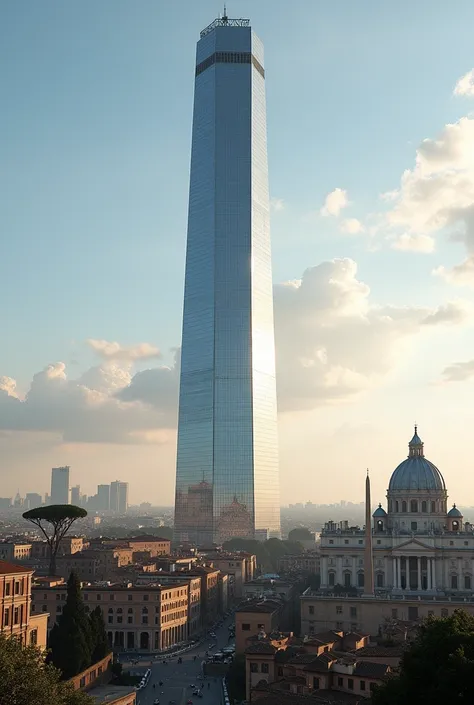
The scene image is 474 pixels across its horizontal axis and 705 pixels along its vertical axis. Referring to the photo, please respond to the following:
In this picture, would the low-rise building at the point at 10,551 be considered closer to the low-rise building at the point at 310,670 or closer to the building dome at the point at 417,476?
the building dome at the point at 417,476

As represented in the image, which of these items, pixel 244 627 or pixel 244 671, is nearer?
pixel 244 671

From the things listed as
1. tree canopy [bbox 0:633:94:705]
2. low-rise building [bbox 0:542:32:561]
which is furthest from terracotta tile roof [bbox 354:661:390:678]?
low-rise building [bbox 0:542:32:561]

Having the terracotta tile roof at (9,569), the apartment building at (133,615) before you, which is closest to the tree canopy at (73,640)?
the terracotta tile roof at (9,569)

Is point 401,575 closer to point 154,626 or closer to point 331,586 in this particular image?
point 331,586

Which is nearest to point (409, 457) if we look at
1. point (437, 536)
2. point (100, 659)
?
point (437, 536)

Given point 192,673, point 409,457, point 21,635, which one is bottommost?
→ point 192,673

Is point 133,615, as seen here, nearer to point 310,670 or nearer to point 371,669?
point 310,670

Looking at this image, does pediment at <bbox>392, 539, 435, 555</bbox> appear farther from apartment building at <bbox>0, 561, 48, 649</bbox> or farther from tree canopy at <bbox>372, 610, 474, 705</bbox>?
tree canopy at <bbox>372, 610, 474, 705</bbox>
